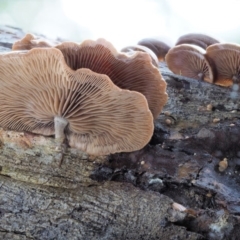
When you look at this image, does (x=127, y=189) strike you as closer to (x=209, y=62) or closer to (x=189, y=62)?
(x=209, y=62)

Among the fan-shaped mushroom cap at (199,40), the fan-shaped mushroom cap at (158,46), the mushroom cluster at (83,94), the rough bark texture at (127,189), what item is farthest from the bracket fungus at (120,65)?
the fan-shaped mushroom cap at (158,46)

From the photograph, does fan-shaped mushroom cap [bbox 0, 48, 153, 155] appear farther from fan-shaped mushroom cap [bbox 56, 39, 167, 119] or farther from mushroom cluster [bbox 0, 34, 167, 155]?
fan-shaped mushroom cap [bbox 56, 39, 167, 119]

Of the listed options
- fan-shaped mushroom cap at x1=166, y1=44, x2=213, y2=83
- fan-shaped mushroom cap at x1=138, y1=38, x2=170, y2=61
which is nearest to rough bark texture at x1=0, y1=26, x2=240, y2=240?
fan-shaped mushroom cap at x1=166, y1=44, x2=213, y2=83

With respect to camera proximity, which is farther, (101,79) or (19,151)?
(19,151)

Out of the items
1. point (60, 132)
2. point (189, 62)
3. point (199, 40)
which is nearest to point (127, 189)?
point (60, 132)

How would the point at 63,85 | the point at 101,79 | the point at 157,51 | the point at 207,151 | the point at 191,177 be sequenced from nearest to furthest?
the point at 101,79
the point at 63,85
the point at 191,177
the point at 207,151
the point at 157,51

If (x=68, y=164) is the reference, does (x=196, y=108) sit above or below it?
above

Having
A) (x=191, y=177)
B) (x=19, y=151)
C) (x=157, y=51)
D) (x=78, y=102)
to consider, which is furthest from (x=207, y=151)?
(x=157, y=51)

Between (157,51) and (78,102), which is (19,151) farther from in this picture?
(157,51)
